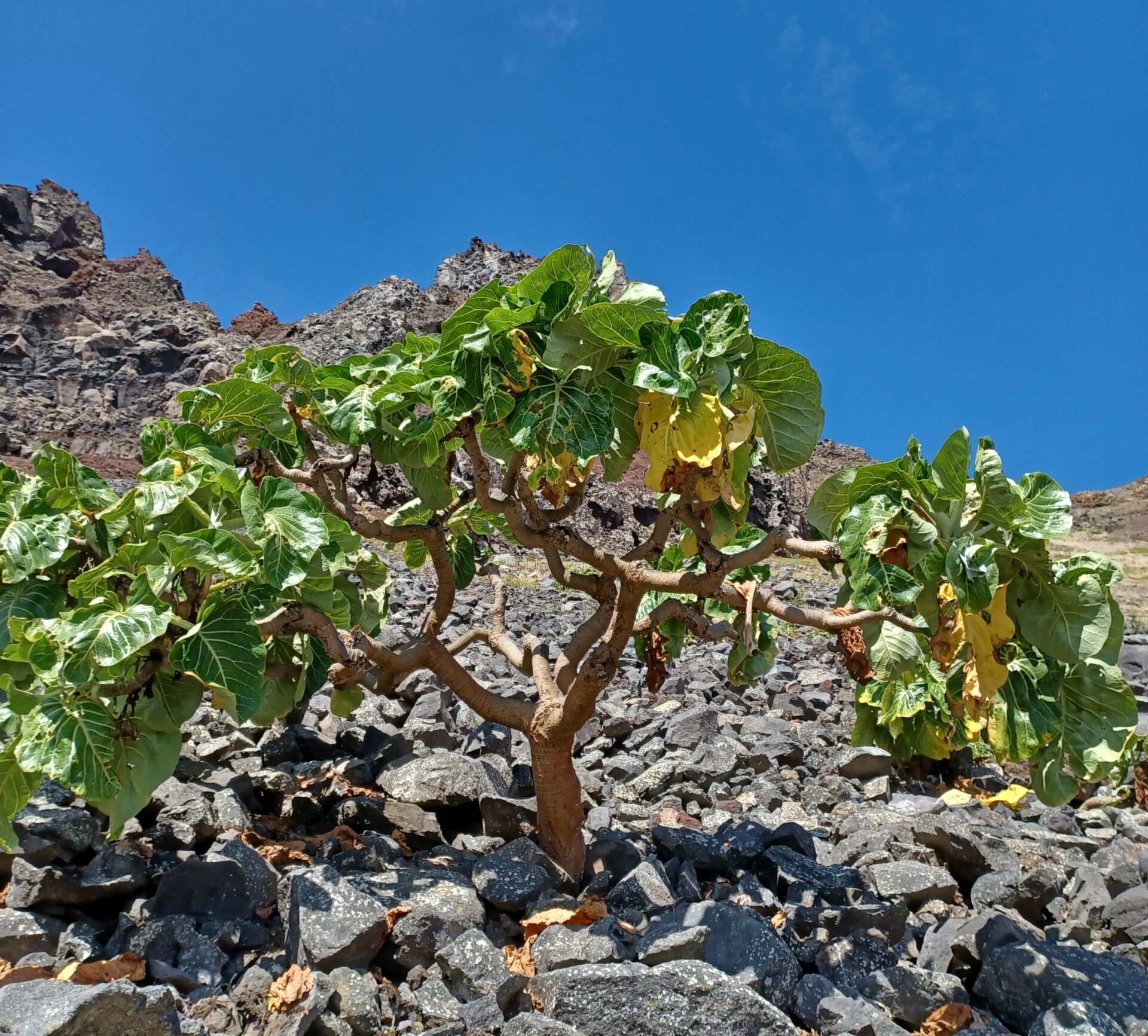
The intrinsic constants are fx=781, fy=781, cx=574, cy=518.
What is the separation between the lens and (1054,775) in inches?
104

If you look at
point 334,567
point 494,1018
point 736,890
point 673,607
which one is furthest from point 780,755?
point 334,567

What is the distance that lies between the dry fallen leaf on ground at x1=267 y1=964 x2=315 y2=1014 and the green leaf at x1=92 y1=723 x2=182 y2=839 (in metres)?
0.72

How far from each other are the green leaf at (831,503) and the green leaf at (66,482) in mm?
2377

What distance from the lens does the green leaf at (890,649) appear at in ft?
9.30

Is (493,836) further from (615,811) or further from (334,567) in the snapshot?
(334,567)

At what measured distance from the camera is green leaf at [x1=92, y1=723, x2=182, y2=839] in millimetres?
2342

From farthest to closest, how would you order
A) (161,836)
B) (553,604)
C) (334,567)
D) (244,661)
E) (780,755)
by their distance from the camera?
(553,604) → (780,755) → (161,836) → (334,567) → (244,661)

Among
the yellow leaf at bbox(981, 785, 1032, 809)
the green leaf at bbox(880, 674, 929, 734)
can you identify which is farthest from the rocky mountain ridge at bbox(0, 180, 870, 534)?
the green leaf at bbox(880, 674, 929, 734)

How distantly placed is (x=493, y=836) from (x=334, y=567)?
7.00 ft

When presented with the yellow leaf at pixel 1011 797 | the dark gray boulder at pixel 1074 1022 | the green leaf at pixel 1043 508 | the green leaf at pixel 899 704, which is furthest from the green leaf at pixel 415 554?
the yellow leaf at pixel 1011 797

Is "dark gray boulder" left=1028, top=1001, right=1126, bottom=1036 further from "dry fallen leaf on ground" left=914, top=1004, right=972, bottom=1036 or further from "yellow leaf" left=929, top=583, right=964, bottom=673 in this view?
"yellow leaf" left=929, top=583, right=964, bottom=673

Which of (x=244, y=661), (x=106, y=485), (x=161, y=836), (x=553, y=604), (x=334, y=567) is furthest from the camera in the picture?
(x=553, y=604)

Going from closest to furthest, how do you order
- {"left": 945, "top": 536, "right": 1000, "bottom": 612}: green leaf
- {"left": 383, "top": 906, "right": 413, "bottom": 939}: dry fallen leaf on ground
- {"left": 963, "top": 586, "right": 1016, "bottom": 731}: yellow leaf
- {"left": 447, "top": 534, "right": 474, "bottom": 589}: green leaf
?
1. {"left": 945, "top": 536, "right": 1000, "bottom": 612}: green leaf
2. {"left": 963, "top": 586, "right": 1016, "bottom": 731}: yellow leaf
3. {"left": 383, "top": 906, "right": 413, "bottom": 939}: dry fallen leaf on ground
4. {"left": 447, "top": 534, "right": 474, "bottom": 589}: green leaf

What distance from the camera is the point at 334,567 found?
252 cm
